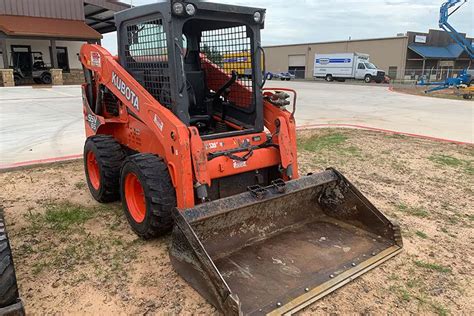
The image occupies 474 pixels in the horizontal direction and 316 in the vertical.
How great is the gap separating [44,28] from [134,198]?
2333cm

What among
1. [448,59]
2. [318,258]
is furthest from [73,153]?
[448,59]

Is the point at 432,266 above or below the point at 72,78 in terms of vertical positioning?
below

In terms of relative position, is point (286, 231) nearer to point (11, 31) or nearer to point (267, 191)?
point (267, 191)

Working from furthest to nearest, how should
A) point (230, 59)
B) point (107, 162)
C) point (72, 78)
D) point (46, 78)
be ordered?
1. point (72, 78)
2. point (46, 78)
3. point (107, 162)
4. point (230, 59)

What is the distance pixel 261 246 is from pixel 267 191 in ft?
1.68

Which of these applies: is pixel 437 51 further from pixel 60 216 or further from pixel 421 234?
pixel 60 216

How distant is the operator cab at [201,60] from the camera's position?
11.4ft

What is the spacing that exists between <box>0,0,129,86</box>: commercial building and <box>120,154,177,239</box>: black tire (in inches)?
876

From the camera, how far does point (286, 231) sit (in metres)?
3.84

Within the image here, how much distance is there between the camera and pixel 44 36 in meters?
22.8

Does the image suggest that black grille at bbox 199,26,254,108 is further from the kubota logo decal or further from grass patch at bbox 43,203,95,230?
grass patch at bbox 43,203,95,230

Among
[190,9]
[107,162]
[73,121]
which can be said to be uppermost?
[190,9]

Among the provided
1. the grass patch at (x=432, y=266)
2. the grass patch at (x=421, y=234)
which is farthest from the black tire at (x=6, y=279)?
the grass patch at (x=421, y=234)

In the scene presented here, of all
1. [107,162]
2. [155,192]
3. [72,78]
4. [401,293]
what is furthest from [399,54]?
[155,192]
